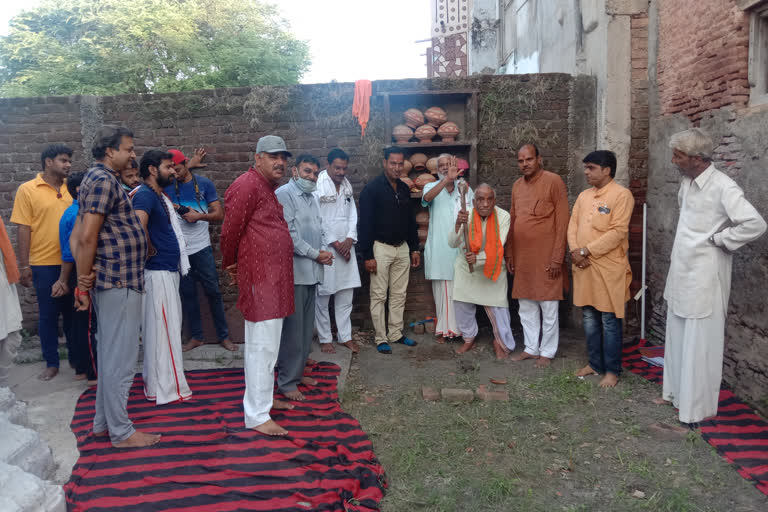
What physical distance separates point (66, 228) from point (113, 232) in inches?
66.4

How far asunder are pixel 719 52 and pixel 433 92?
110 inches

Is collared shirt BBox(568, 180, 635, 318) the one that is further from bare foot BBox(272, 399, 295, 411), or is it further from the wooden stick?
bare foot BBox(272, 399, 295, 411)

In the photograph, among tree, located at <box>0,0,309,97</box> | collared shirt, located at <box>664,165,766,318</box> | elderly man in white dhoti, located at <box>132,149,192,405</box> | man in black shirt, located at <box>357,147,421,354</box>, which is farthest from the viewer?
tree, located at <box>0,0,309,97</box>

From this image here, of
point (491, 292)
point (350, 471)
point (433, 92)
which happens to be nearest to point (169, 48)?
point (433, 92)

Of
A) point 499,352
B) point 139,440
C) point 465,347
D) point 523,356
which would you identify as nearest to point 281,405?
point 139,440

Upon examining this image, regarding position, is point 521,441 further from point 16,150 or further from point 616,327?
point 16,150

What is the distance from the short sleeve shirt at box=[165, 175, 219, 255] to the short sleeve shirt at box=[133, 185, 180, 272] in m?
1.30

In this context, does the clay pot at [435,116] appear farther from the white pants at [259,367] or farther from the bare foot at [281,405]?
the bare foot at [281,405]

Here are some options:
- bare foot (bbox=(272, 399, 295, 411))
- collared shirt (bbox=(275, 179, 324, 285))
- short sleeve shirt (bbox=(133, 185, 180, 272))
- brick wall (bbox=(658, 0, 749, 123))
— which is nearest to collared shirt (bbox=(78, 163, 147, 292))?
short sleeve shirt (bbox=(133, 185, 180, 272))

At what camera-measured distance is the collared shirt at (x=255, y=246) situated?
362 cm

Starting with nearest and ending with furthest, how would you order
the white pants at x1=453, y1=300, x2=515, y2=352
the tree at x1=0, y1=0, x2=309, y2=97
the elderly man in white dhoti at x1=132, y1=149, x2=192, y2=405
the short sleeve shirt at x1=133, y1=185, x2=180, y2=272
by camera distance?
the short sleeve shirt at x1=133, y1=185, x2=180, y2=272, the elderly man in white dhoti at x1=132, y1=149, x2=192, y2=405, the white pants at x1=453, y1=300, x2=515, y2=352, the tree at x1=0, y1=0, x2=309, y2=97

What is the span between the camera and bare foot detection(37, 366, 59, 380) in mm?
4914

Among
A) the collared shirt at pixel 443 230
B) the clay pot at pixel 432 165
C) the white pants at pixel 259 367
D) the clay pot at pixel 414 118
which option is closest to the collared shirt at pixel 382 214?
the collared shirt at pixel 443 230

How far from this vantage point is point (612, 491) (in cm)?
311
